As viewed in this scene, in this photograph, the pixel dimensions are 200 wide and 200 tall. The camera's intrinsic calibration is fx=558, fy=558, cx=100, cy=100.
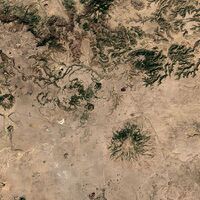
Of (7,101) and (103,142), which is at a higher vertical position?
(7,101)

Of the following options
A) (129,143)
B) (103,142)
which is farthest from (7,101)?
(129,143)

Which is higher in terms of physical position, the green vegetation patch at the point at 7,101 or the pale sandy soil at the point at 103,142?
the green vegetation patch at the point at 7,101

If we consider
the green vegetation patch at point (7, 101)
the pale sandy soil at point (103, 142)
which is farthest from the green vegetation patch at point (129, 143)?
the green vegetation patch at point (7, 101)

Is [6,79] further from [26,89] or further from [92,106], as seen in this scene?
[92,106]

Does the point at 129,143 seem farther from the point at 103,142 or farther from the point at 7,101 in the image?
the point at 7,101

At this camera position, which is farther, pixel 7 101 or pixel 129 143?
pixel 7 101

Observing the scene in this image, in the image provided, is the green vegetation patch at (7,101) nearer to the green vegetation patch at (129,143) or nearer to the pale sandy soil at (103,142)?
the pale sandy soil at (103,142)

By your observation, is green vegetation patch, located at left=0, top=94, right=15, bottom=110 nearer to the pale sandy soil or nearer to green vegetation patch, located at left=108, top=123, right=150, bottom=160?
the pale sandy soil

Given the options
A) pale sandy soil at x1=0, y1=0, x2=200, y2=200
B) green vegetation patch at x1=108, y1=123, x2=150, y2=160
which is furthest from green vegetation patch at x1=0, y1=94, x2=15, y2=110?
green vegetation patch at x1=108, y1=123, x2=150, y2=160

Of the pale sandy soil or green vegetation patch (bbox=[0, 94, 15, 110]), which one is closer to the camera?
the pale sandy soil

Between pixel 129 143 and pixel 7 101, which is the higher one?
pixel 7 101

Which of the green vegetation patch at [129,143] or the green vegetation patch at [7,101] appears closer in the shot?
the green vegetation patch at [129,143]
